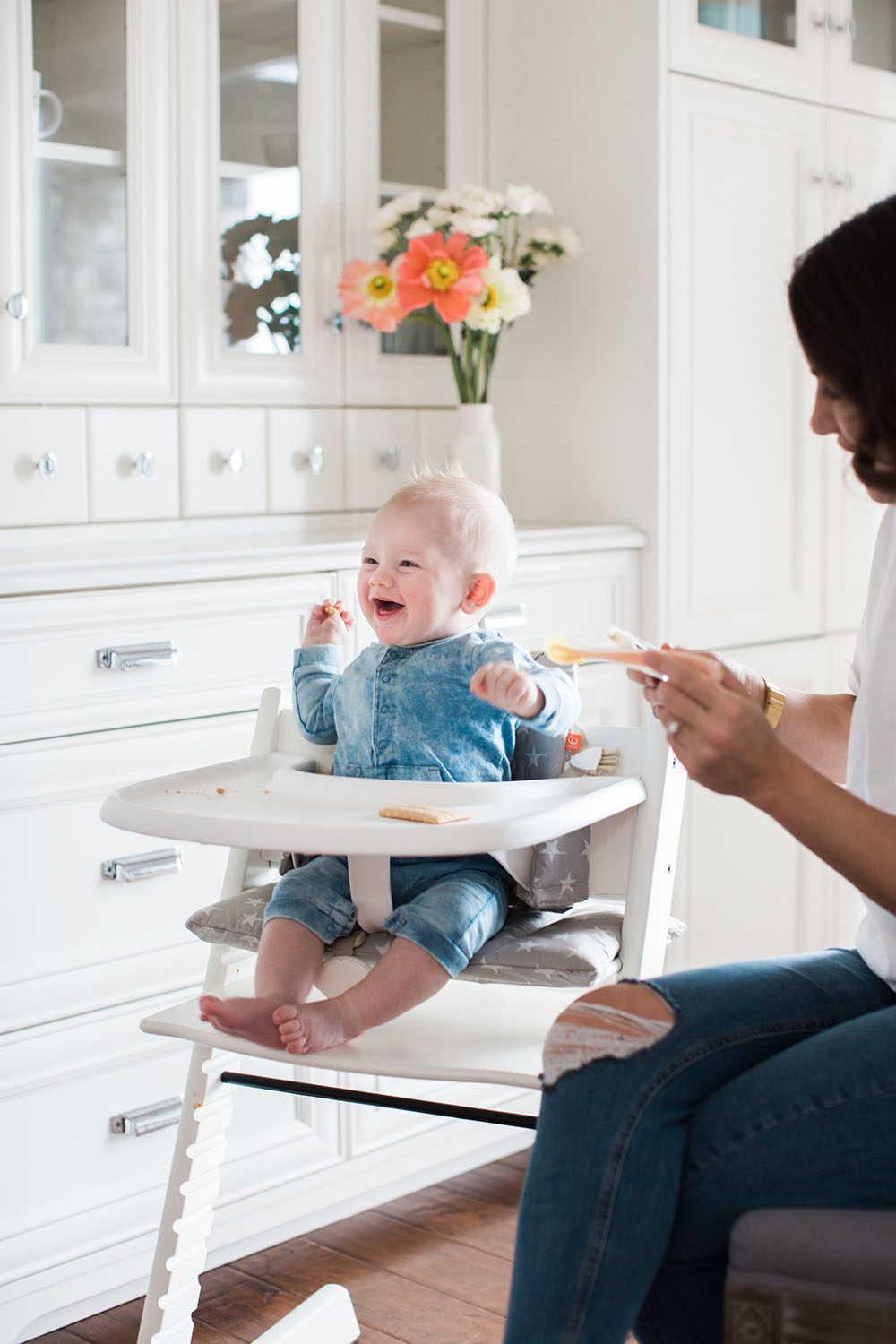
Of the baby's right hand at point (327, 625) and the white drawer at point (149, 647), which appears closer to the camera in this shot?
the baby's right hand at point (327, 625)

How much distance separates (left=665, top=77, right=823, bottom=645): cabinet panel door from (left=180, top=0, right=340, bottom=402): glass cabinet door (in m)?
0.54

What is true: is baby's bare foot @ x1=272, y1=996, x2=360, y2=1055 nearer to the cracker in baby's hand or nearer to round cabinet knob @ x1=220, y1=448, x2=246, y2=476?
the cracker in baby's hand

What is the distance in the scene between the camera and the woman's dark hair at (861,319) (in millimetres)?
1170

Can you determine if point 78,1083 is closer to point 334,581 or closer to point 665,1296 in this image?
point 334,581

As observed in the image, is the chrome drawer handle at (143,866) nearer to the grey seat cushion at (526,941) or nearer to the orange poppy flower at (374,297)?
the grey seat cushion at (526,941)

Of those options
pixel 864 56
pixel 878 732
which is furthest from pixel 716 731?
pixel 864 56

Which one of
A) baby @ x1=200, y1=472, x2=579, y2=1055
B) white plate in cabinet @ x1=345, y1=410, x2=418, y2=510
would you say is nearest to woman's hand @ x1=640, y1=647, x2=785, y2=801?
baby @ x1=200, y1=472, x2=579, y2=1055

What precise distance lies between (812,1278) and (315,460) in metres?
1.67

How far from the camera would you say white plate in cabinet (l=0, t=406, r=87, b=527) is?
7.04 ft

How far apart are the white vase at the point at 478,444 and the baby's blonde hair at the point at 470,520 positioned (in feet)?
2.83

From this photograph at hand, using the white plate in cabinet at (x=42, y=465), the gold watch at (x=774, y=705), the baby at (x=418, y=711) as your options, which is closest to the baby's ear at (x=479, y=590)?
the baby at (x=418, y=711)

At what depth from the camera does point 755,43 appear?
8.43 feet

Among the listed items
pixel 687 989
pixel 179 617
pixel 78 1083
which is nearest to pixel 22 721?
pixel 179 617

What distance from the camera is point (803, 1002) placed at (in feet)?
4.10
